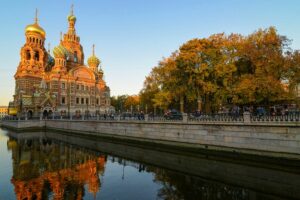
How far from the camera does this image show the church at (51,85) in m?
60.9

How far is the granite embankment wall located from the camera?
17297 mm

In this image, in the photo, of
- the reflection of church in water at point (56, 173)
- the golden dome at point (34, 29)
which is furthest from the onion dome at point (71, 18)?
the reflection of church in water at point (56, 173)

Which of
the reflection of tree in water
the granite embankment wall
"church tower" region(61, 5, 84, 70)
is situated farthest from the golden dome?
the reflection of tree in water

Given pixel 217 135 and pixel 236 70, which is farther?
pixel 236 70

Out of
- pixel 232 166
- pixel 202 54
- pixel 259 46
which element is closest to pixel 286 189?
pixel 232 166

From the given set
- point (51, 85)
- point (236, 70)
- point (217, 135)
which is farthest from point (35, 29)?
point (217, 135)

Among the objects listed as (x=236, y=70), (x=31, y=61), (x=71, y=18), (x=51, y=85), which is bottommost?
(x=236, y=70)

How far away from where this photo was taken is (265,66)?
2656 centimetres

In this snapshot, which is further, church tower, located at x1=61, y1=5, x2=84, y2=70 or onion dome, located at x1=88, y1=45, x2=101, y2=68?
onion dome, located at x1=88, y1=45, x2=101, y2=68

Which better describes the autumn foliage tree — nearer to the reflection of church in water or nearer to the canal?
the canal

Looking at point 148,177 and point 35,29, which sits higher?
point 35,29

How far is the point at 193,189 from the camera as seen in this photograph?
13.6m

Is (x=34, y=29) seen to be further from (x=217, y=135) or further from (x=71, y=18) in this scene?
(x=217, y=135)

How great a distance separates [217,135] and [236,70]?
12.7 meters
